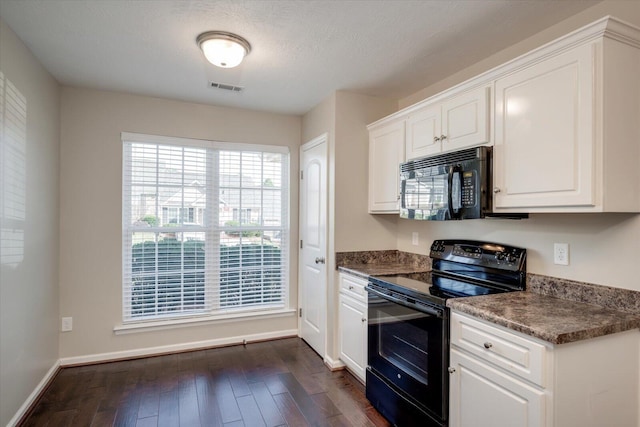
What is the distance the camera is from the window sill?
3.21m

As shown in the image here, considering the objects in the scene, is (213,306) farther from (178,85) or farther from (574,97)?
(574,97)

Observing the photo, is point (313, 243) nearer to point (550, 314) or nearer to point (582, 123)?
point (550, 314)

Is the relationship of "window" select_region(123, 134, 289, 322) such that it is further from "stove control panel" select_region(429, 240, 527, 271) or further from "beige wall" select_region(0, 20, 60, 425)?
"stove control panel" select_region(429, 240, 527, 271)

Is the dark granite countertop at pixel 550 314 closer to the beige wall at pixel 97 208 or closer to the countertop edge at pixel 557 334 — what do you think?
the countertop edge at pixel 557 334

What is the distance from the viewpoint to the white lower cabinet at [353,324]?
8.63 ft

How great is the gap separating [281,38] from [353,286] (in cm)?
185

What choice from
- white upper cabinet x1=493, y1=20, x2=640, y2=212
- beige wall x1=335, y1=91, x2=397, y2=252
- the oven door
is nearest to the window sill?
beige wall x1=335, y1=91, x2=397, y2=252

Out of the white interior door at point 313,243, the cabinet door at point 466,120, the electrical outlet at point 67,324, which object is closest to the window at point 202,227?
the white interior door at point 313,243

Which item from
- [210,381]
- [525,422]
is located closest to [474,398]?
[525,422]

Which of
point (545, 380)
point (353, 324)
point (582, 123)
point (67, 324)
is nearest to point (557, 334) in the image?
point (545, 380)

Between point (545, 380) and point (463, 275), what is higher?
point (463, 275)

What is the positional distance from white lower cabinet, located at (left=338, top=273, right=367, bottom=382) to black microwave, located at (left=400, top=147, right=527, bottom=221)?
710 millimetres

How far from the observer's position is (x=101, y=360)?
10.2ft

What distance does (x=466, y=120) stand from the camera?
2.12m
